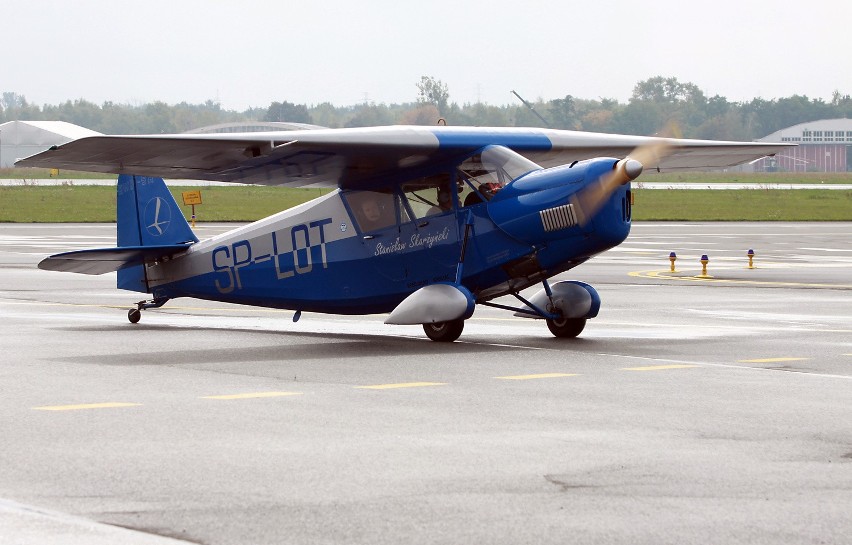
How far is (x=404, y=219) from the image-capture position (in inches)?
648

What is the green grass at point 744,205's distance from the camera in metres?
57.0

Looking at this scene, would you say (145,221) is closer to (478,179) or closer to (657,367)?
(478,179)

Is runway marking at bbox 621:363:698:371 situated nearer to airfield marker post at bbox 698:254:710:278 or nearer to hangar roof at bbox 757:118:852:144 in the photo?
airfield marker post at bbox 698:254:710:278

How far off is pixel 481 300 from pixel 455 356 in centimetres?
200

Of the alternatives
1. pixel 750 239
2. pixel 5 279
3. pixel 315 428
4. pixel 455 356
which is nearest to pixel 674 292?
pixel 455 356

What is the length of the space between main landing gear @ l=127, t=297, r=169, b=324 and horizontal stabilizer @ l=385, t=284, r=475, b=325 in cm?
467

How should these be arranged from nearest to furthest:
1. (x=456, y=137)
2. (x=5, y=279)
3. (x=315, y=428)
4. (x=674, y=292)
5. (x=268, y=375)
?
1. (x=315, y=428)
2. (x=268, y=375)
3. (x=456, y=137)
4. (x=674, y=292)
5. (x=5, y=279)

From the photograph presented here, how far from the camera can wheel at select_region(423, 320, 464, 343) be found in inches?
614

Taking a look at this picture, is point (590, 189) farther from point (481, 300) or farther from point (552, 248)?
point (481, 300)

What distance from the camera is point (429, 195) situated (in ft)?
53.6

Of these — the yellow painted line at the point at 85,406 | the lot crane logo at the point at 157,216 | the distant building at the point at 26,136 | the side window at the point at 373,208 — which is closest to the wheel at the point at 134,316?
the lot crane logo at the point at 157,216

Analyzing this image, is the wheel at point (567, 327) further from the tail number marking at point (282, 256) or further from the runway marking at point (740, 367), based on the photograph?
the tail number marking at point (282, 256)

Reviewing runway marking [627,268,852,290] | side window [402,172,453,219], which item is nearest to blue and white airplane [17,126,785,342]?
side window [402,172,453,219]

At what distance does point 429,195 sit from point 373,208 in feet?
2.64
